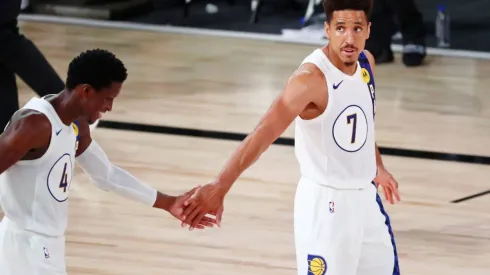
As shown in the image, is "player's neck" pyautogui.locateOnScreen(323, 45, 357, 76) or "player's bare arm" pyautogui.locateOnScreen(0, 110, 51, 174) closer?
"player's bare arm" pyautogui.locateOnScreen(0, 110, 51, 174)

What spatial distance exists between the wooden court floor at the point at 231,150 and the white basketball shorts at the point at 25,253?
5.06 ft

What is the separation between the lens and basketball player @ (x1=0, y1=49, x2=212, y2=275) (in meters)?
3.58

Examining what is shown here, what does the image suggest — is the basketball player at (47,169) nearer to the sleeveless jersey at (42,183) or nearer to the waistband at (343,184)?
the sleeveless jersey at (42,183)

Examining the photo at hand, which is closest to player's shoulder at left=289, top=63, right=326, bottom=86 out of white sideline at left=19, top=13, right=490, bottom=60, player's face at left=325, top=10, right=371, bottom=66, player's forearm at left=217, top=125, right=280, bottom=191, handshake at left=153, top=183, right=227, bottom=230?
player's face at left=325, top=10, right=371, bottom=66

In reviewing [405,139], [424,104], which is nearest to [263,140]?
[405,139]

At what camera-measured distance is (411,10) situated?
9.25 metres

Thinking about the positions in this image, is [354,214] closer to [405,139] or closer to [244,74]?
[405,139]

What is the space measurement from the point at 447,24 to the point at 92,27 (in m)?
3.46

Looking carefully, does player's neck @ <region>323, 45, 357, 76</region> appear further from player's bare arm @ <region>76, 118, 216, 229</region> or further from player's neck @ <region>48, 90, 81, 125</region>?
player's neck @ <region>48, 90, 81, 125</region>

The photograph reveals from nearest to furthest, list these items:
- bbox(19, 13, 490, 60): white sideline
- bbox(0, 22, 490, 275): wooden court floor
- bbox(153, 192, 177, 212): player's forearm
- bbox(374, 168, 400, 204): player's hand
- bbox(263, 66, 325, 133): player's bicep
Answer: bbox(263, 66, 325, 133): player's bicep < bbox(153, 192, 177, 212): player's forearm < bbox(374, 168, 400, 204): player's hand < bbox(0, 22, 490, 275): wooden court floor < bbox(19, 13, 490, 60): white sideline

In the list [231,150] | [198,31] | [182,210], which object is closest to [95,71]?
[182,210]

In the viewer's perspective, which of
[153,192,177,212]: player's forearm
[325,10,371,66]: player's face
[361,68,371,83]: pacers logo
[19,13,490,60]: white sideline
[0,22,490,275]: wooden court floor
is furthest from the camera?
[19,13,490,60]: white sideline

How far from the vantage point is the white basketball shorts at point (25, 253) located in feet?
11.9

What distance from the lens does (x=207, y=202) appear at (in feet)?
12.3
